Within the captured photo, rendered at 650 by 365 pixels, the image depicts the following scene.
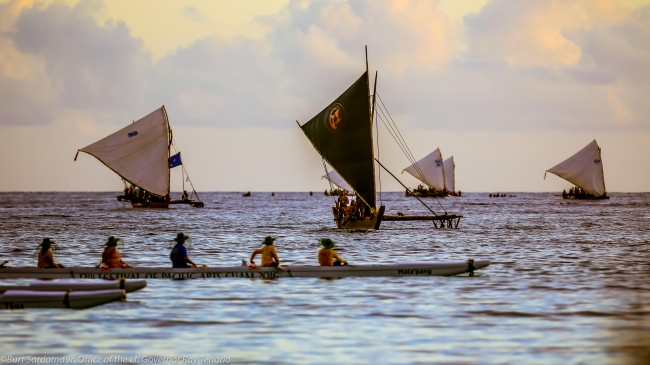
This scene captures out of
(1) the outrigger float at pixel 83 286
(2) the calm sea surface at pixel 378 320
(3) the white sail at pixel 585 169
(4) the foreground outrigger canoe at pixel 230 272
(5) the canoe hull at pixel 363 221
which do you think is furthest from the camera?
(3) the white sail at pixel 585 169

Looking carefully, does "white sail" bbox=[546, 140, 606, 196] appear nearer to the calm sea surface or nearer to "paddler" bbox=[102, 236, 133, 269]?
the calm sea surface

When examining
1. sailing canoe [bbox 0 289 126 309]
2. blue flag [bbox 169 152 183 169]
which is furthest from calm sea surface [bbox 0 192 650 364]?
blue flag [bbox 169 152 183 169]

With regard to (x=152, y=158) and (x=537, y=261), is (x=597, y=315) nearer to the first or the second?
(x=537, y=261)

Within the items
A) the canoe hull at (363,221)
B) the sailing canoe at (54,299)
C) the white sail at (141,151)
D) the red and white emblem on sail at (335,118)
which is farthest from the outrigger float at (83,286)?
the white sail at (141,151)

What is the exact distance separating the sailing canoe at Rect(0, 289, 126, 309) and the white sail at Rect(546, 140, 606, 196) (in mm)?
133050

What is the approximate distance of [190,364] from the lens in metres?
17.2

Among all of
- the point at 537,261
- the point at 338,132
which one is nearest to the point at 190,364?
the point at 537,261

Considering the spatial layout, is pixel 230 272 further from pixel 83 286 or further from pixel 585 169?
pixel 585 169

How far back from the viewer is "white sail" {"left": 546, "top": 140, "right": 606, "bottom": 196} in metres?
150

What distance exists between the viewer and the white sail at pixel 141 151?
328ft

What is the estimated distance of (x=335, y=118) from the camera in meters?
57.3

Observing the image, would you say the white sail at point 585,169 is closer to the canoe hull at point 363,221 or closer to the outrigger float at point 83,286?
the canoe hull at point 363,221

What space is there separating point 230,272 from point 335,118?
2918 cm

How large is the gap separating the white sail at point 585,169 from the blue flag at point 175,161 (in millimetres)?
70896
